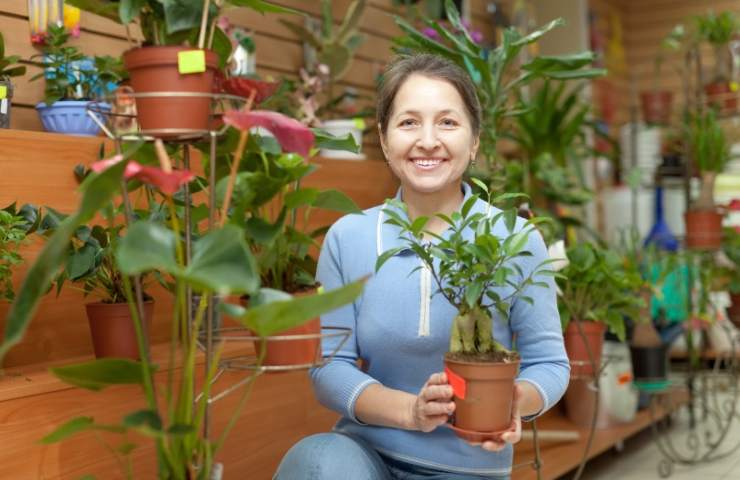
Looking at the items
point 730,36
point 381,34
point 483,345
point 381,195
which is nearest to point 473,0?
point 381,34

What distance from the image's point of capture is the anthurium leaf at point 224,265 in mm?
1052

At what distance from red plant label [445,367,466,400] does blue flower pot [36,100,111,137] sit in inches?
55.1

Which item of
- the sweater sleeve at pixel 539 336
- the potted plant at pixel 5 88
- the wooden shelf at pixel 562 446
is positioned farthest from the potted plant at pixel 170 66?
the wooden shelf at pixel 562 446

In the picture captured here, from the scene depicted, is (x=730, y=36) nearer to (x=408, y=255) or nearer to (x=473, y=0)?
(x=473, y=0)

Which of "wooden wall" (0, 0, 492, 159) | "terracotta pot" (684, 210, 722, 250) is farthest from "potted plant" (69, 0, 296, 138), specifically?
"terracotta pot" (684, 210, 722, 250)

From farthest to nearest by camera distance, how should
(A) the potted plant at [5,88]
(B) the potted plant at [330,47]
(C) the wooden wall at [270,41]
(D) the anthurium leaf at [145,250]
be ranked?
(B) the potted plant at [330,47], (C) the wooden wall at [270,41], (A) the potted plant at [5,88], (D) the anthurium leaf at [145,250]

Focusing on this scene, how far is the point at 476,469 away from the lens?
1736mm

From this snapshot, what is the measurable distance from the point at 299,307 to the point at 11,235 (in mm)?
1035

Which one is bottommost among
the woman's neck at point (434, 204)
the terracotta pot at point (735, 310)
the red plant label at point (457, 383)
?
the terracotta pot at point (735, 310)

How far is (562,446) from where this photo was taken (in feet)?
11.0

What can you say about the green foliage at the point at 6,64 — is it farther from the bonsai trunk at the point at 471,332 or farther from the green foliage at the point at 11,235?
the bonsai trunk at the point at 471,332

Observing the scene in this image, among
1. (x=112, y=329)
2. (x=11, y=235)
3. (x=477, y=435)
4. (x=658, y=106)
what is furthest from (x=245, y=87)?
(x=658, y=106)

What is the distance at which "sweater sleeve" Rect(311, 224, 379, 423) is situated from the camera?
1692 mm

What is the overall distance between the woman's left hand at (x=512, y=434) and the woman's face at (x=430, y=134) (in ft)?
1.49
